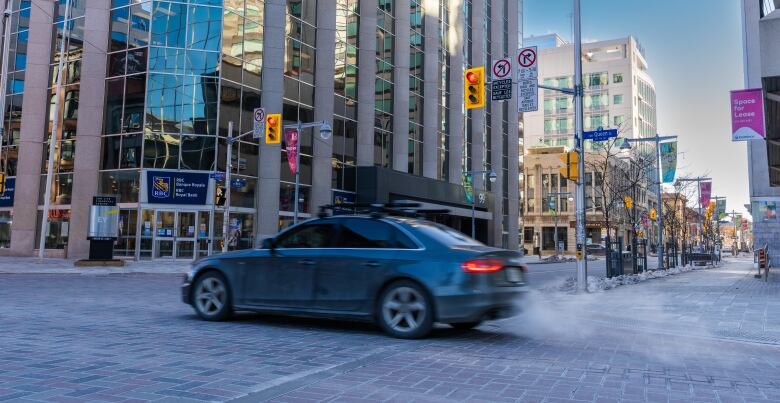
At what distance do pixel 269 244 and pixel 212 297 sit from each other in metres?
1.24

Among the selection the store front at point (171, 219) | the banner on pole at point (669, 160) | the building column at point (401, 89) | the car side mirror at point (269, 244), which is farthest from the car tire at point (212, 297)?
the building column at point (401, 89)

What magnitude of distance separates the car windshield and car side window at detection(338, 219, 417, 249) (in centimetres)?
28

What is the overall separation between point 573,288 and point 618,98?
9318 centimetres

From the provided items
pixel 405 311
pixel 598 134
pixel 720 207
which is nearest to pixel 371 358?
pixel 405 311

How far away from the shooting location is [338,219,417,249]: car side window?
7.93m

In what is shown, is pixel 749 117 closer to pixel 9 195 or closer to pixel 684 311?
pixel 684 311

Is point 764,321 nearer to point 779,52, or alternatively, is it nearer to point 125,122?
point 779,52

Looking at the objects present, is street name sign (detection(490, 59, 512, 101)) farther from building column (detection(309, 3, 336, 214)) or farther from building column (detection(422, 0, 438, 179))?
building column (detection(422, 0, 438, 179))

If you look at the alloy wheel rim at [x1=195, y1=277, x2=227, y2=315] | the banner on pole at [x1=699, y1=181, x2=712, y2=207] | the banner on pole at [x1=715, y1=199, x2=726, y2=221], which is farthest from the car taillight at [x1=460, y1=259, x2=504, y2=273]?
the banner on pole at [x1=715, y1=199, x2=726, y2=221]

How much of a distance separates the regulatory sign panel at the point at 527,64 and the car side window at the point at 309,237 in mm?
10820

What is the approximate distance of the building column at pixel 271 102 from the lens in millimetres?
32562

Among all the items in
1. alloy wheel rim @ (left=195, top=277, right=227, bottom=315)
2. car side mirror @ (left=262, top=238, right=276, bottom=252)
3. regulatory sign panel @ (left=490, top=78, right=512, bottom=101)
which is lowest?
alloy wheel rim @ (left=195, top=277, right=227, bottom=315)

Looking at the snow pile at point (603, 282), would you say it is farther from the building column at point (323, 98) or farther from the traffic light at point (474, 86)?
the building column at point (323, 98)

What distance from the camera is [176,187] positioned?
30484mm
